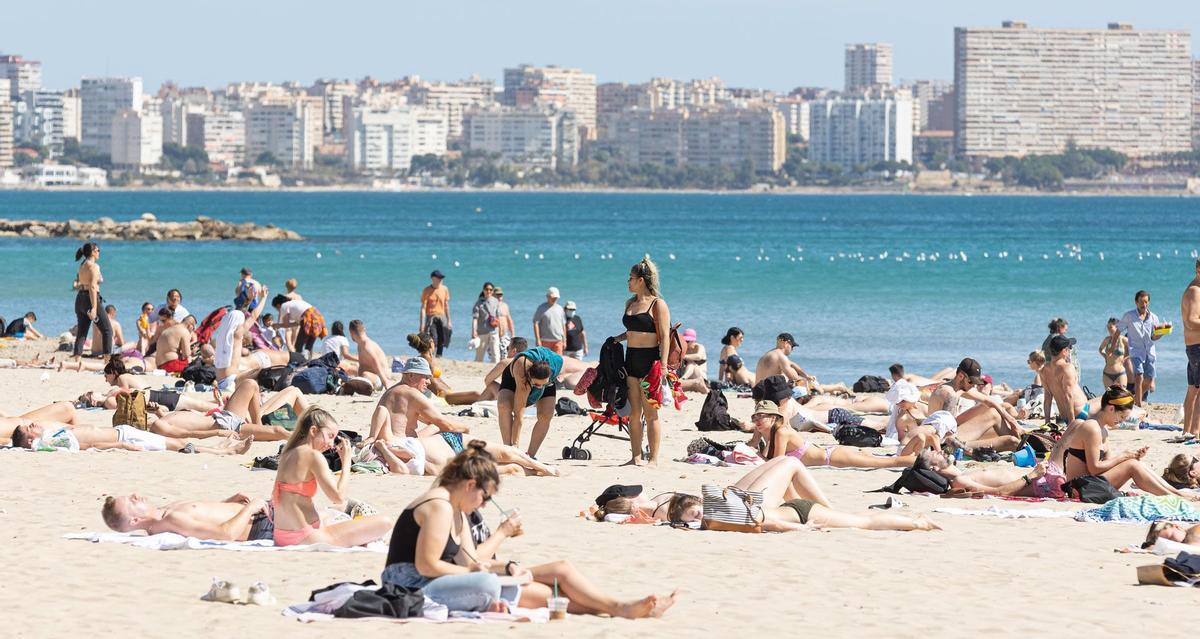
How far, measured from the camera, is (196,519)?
27.7 ft

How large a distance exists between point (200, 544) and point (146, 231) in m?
57.6

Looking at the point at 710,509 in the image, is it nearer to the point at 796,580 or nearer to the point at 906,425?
the point at 796,580

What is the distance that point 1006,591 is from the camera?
767cm

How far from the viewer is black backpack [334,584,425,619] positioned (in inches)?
267

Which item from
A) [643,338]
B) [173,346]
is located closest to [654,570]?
[643,338]

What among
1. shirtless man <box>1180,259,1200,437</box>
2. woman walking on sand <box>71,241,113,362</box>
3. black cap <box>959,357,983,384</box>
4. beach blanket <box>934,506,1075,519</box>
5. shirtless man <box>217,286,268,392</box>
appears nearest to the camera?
beach blanket <box>934,506,1075,519</box>

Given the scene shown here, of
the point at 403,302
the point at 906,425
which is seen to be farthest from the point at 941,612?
the point at 403,302

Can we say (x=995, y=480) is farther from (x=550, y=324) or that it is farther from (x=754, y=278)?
(x=754, y=278)

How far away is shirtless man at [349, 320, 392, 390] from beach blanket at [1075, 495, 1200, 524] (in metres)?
7.93

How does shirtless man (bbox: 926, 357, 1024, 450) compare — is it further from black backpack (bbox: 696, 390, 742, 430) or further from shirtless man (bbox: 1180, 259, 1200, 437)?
black backpack (bbox: 696, 390, 742, 430)

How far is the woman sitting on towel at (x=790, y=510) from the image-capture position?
9.11 m

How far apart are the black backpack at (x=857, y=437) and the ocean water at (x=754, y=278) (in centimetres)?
764

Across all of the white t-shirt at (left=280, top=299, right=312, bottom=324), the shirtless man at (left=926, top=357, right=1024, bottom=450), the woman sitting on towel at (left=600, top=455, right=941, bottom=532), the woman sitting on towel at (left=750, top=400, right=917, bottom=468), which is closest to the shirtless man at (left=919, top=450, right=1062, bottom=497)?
the woman sitting on towel at (left=750, top=400, right=917, bottom=468)

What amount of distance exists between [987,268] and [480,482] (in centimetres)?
4476
